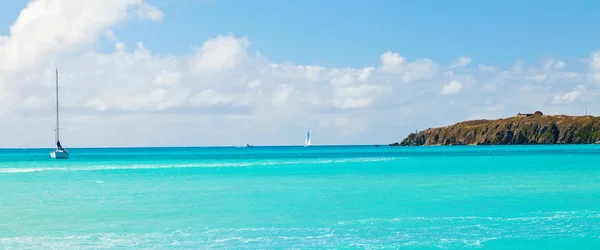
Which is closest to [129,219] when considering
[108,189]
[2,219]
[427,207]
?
[2,219]

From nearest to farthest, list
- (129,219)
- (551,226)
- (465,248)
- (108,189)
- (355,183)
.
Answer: (465,248) → (551,226) → (129,219) → (108,189) → (355,183)

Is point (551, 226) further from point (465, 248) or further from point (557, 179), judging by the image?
point (557, 179)

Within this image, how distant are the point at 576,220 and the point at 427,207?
8.26 m

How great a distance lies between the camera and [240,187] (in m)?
52.3

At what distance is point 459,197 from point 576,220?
11525mm

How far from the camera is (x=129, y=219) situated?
33.2 meters

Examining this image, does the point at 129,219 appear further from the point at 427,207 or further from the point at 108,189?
the point at 108,189

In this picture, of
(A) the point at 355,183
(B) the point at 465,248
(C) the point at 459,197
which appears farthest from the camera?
(A) the point at 355,183

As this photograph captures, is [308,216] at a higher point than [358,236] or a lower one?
higher

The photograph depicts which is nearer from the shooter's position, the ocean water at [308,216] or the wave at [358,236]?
the wave at [358,236]

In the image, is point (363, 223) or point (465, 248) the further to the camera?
point (363, 223)

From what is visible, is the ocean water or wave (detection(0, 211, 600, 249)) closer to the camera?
wave (detection(0, 211, 600, 249))

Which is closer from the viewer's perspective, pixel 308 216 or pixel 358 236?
pixel 358 236

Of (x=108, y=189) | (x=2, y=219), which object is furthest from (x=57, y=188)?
(x=2, y=219)
